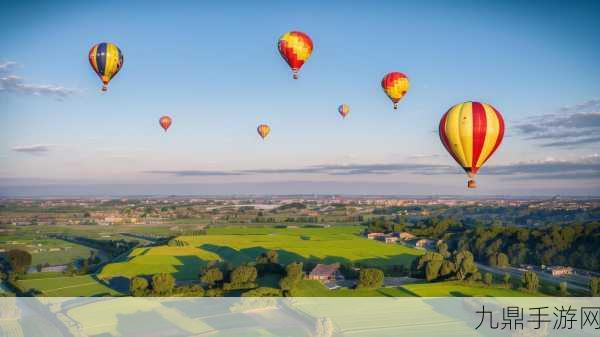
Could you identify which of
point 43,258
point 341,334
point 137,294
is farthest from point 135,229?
point 341,334

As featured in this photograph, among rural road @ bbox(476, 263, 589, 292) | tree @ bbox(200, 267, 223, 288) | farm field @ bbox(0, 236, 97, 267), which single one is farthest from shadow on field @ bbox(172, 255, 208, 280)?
rural road @ bbox(476, 263, 589, 292)

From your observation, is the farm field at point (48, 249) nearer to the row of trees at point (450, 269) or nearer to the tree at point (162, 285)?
the tree at point (162, 285)

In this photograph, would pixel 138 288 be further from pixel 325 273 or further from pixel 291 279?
pixel 325 273

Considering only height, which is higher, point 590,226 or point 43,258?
point 590,226

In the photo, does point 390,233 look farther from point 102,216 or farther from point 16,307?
point 102,216

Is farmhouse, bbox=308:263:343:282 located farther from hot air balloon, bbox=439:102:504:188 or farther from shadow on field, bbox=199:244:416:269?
hot air balloon, bbox=439:102:504:188

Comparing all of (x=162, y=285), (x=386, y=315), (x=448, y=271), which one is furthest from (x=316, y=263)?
(x=386, y=315)

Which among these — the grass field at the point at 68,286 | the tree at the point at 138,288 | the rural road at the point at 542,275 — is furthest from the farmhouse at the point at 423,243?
the tree at the point at 138,288
